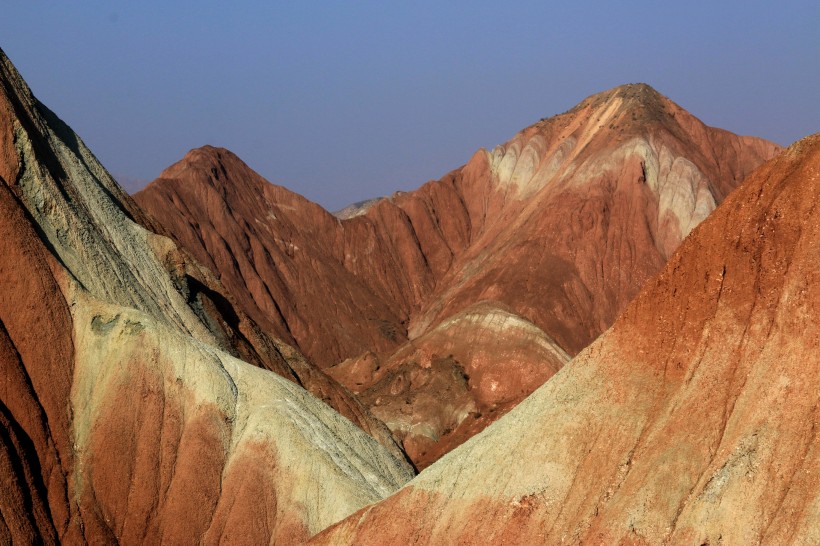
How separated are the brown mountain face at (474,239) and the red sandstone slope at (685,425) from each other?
144 feet

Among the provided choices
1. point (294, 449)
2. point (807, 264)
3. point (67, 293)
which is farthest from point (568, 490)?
point (67, 293)

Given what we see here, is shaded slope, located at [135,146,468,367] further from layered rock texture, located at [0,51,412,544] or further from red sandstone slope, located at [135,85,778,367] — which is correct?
layered rock texture, located at [0,51,412,544]

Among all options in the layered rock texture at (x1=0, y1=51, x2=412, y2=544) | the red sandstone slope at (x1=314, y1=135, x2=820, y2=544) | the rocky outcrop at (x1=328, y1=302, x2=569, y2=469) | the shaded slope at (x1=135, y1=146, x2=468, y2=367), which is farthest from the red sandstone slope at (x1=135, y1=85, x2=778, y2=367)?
the red sandstone slope at (x1=314, y1=135, x2=820, y2=544)

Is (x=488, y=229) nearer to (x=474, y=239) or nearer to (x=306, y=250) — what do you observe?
(x=474, y=239)

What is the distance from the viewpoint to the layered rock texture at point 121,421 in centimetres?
3722

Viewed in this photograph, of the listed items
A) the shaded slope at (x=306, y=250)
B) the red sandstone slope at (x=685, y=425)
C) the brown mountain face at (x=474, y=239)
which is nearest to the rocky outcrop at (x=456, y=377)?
the brown mountain face at (x=474, y=239)

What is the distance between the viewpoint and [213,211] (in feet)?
351

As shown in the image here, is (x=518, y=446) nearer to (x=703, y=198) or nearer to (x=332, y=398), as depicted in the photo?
(x=332, y=398)

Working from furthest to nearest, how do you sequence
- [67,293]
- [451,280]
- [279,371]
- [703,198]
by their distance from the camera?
[451,280] → [703,198] → [279,371] → [67,293]

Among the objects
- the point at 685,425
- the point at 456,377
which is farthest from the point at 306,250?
the point at 685,425

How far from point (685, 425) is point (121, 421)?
19.2 metres

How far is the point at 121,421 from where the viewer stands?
3853 centimetres

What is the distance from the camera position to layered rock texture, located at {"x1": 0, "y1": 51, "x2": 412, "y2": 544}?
3722cm

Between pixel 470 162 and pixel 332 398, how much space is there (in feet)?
237
